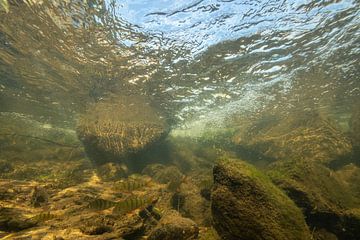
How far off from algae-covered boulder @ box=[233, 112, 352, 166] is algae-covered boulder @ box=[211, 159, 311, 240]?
9.31m

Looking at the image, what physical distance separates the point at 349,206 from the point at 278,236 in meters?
4.31

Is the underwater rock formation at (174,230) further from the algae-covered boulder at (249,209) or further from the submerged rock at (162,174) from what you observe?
the submerged rock at (162,174)

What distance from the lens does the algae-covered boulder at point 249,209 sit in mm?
4555

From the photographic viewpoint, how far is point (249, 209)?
15.6 ft

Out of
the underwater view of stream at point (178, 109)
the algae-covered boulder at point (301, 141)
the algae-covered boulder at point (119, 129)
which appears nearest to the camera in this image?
the underwater view of stream at point (178, 109)

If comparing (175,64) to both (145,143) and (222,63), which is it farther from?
(145,143)

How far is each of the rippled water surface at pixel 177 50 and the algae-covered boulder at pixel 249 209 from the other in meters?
7.44

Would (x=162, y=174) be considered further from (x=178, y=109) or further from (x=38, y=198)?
(x=178, y=109)

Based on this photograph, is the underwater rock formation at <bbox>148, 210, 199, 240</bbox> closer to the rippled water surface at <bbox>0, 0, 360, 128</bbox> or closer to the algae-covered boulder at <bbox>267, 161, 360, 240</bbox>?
the algae-covered boulder at <bbox>267, 161, 360, 240</bbox>

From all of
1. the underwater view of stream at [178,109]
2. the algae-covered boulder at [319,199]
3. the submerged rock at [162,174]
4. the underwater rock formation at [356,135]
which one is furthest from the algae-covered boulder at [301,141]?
the submerged rock at [162,174]

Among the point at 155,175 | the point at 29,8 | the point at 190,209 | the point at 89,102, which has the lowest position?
the point at 190,209

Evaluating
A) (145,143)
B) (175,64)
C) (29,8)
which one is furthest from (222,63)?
(29,8)

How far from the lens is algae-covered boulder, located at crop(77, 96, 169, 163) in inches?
616

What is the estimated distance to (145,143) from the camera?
1692cm
